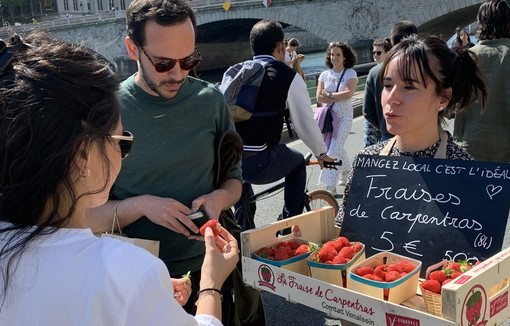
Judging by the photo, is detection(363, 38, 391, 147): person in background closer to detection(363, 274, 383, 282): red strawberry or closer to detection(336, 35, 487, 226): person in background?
detection(336, 35, 487, 226): person in background

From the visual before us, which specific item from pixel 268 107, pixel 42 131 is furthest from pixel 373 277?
pixel 268 107

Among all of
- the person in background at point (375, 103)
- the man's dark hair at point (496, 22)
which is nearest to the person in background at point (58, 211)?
the man's dark hair at point (496, 22)

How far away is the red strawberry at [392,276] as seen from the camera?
1.66m

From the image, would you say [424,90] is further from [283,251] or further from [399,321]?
[399,321]

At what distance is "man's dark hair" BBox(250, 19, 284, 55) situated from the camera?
13.1 ft

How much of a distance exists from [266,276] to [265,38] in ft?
8.03

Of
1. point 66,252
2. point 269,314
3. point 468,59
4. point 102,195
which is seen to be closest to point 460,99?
point 468,59

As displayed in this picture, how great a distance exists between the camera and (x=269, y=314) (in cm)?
364

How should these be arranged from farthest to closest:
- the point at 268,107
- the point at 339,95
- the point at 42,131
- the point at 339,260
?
the point at 339,95 → the point at 268,107 → the point at 339,260 → the point at 42,131

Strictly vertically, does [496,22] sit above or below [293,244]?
above

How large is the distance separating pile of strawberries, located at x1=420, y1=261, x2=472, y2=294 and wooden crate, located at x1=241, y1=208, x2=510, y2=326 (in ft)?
0.25

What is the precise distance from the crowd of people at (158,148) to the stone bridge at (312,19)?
87.0ft

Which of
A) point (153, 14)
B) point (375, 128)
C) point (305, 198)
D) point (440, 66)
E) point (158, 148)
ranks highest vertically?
point (153, 14)

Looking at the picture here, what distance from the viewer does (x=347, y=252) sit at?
1854 mm
